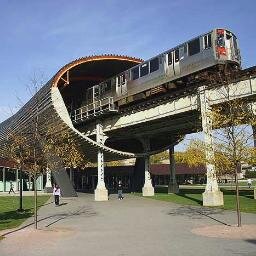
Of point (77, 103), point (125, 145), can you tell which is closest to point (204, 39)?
point (77, 103)

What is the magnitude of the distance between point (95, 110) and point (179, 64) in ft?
44.8

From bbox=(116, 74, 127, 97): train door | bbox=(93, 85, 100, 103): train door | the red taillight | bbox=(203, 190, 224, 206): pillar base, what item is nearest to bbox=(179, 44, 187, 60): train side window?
the red taillight

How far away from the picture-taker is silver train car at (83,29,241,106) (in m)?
24.6

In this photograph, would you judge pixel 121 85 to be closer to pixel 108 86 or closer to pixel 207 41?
pixel 108 86

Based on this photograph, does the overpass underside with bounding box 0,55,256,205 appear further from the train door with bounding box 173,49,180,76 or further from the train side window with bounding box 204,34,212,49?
the train side window with bounding box 204,34,212,49

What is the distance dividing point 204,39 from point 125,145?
89.8ft

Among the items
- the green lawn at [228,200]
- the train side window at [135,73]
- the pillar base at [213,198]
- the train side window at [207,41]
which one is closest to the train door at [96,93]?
the train side window at [135,73]

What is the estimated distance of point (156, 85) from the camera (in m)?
30.0

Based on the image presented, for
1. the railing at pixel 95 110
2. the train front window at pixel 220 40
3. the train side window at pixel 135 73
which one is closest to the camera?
the train front window at pixel 220 40

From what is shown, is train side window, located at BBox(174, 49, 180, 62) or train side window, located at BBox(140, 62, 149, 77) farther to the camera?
train side window, located at BBox(140, 62, 149, 77)

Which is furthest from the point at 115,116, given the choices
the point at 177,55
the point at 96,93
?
the point at 177,55

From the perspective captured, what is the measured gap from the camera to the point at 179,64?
89.9ft

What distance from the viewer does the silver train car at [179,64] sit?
80.8 ft

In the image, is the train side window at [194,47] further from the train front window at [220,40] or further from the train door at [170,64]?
the train door at [170,64]
